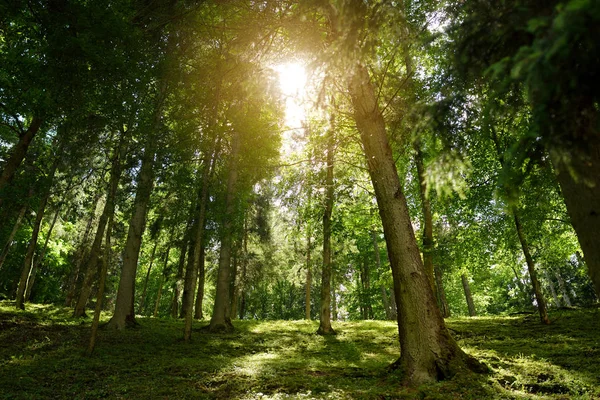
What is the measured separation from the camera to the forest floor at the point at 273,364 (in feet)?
17.5

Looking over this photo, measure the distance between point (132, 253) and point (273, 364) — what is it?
24.6ft

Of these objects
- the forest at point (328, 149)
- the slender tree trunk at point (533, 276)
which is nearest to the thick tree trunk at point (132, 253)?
the forest at point (328, 149)

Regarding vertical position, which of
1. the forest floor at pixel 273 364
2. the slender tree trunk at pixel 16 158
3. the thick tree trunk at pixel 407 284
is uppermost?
the slender tree trunk at pixel 16 158

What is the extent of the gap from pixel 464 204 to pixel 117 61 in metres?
14.8

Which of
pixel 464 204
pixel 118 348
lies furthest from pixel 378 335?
pixel 118 348

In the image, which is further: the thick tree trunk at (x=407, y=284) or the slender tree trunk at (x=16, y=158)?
the slender tree trunk at (x=16, y=158)

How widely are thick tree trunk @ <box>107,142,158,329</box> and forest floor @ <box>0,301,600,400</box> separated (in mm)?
688

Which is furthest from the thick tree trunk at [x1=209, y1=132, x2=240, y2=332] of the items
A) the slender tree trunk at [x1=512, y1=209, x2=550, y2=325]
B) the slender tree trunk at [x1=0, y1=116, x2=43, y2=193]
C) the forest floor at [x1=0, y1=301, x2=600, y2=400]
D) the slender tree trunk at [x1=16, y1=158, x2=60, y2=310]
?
the slender tree trunk at [x1=512, y1=209, x2=550, y2=325]

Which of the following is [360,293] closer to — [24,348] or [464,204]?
[464,204]

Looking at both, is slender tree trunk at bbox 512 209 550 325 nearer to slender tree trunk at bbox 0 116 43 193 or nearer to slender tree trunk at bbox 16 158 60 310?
slender tree trunk at bbox 0 116 43 193

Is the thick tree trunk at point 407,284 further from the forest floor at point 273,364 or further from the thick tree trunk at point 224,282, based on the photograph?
the thick tree trunk at point 224,282

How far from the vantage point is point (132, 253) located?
1252cm

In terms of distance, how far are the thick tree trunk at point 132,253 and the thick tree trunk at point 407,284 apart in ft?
27.1

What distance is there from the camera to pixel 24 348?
345 inches
